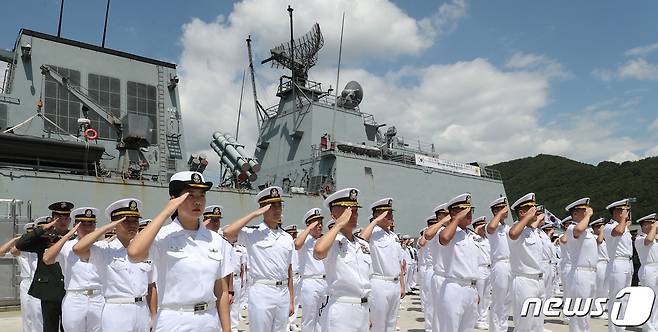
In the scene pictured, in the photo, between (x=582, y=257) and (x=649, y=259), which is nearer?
(x=582, y=257)

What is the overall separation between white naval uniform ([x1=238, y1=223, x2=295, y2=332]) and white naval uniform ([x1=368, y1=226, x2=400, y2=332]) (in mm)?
1049

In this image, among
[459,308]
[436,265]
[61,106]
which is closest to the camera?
[459,308]

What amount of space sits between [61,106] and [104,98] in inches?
55.5

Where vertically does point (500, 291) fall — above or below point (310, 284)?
below

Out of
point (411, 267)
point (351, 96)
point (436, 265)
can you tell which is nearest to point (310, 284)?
point (436, 265)

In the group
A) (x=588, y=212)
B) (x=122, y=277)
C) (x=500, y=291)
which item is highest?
(x=588, y=212)

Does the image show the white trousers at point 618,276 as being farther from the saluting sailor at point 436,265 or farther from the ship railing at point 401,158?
the ship railing at point 401,158

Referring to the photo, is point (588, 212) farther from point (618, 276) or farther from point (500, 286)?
point (618, 276)

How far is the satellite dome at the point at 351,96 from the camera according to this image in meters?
24.1

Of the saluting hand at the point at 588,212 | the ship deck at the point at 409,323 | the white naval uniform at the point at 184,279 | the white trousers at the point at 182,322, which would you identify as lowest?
the ship deck at the point at 409,323

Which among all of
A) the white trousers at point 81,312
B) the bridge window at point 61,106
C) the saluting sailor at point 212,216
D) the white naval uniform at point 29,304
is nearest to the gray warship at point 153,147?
the bridge window at point 61,106

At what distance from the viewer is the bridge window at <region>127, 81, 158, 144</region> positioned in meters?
17.0

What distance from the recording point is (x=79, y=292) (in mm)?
5039

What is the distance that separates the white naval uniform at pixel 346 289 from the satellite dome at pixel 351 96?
19.8 m
